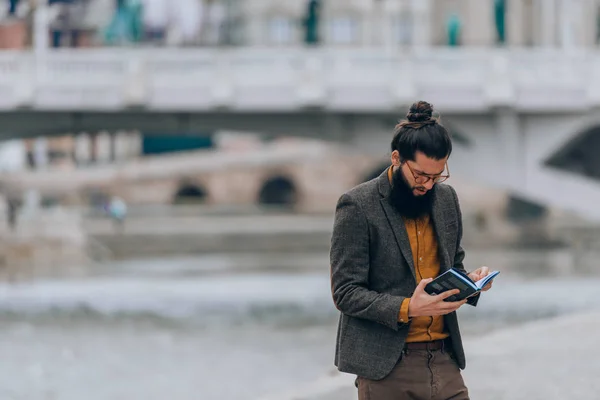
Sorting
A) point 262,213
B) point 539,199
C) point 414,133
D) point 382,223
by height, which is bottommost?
point 262,213

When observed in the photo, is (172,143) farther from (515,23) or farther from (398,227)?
(398,227)

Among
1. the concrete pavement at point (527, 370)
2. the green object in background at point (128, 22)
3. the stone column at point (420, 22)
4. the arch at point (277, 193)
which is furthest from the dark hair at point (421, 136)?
the arch at point (277, 193)

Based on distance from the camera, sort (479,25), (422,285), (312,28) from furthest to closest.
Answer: (479,25) < (312,28) < (422,285)

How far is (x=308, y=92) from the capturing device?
2684cm

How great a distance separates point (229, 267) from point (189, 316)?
14.2 metres

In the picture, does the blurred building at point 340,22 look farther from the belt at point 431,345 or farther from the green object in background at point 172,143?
the belt at point 431,345

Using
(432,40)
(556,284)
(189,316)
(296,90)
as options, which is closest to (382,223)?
(296,90)

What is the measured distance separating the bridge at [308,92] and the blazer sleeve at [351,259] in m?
22.0

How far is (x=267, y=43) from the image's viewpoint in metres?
57.2

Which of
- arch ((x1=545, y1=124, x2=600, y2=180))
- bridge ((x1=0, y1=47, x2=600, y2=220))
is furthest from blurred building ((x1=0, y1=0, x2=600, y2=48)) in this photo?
bridge ((x1=0, y1=47, x2=600, y2=220))

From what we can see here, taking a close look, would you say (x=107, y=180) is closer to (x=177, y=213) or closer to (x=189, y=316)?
(x=177, y=213)

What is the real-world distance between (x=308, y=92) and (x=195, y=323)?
5080 mm

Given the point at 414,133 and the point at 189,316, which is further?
the point at 189,316

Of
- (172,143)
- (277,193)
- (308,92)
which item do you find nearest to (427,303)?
(308,92)
